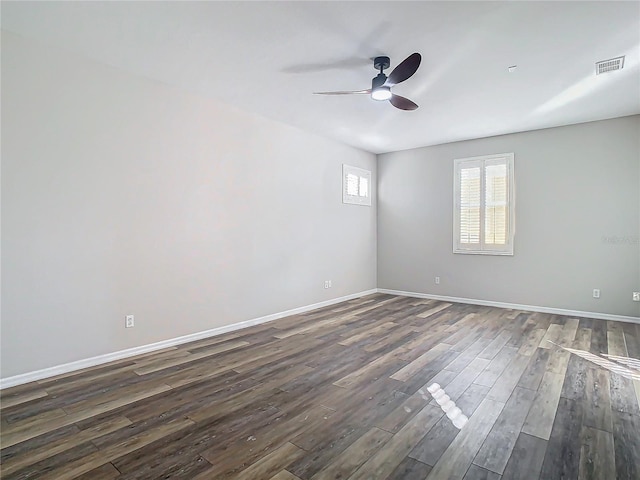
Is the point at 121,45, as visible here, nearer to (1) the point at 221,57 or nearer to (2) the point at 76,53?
(2) the point at 76,53

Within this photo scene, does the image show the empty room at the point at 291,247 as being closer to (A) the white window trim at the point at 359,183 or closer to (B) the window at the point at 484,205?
(B) the window at the point at 484,205

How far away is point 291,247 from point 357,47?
9.90ft

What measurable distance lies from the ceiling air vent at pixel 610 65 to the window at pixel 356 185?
379cm

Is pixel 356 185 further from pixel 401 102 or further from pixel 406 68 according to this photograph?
pixel 406 68

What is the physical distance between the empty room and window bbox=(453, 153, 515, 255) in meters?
0.05

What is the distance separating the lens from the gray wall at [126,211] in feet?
9.41

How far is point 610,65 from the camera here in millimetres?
3322

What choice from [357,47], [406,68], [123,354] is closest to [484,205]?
[406,68]

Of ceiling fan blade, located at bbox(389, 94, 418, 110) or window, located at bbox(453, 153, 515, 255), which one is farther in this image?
window, located at bbox(453, 153, 515, 255)

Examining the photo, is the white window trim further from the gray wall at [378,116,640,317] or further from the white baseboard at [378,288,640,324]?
the white baseboard at [378,288,640,324]

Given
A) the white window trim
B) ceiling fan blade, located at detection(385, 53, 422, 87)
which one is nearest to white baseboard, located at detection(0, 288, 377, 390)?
the white window trim

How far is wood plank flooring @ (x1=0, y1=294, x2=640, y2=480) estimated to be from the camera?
1.84 metres

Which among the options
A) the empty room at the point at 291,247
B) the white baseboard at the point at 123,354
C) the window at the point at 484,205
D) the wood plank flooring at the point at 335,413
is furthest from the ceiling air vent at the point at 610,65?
the white baseboard at the point at 123,354

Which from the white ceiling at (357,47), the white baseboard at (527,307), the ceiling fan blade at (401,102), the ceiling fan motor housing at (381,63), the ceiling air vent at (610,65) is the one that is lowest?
the white baseboard at (527,307)
